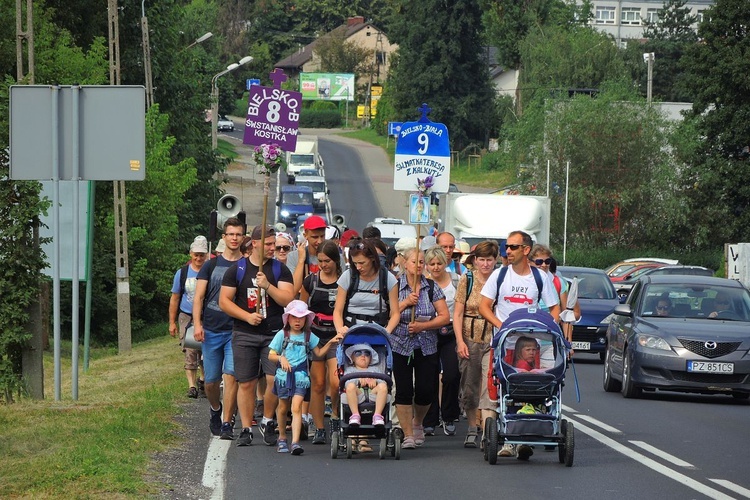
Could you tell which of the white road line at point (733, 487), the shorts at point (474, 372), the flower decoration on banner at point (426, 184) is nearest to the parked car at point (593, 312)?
the flower decoration on banner at point (426, 184)

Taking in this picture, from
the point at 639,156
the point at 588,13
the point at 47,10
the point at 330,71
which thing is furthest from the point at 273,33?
the point at 47,10

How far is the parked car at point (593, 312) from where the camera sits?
2597cm

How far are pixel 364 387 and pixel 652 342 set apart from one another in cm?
711

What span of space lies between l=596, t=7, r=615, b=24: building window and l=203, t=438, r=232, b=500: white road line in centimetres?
13137

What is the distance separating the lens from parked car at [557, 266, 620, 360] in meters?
26.0

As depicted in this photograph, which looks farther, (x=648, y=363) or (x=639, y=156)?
(x=639, y=156)

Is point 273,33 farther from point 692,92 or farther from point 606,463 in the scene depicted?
point 606,463

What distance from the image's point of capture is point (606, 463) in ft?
38.2

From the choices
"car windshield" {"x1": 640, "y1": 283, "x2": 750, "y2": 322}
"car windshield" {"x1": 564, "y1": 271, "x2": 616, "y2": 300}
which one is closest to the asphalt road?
"car windshield" {"x1": 640, "y1": 283, "x2": 750, "y2": 322}

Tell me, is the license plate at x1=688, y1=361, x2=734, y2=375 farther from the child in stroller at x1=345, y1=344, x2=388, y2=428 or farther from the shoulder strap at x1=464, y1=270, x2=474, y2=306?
the child in stroller at x1=345, y1=344, x2=388, y2=428

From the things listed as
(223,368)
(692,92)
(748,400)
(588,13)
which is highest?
(588,13)

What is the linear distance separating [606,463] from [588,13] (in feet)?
368

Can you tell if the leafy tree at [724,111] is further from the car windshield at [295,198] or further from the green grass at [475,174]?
the green grass at [475,174]

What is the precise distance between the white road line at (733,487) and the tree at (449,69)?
9222 centimetres
